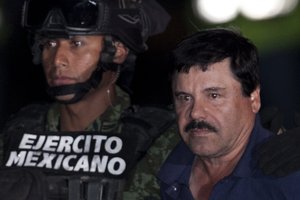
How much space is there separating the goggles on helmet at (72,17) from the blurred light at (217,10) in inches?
61.0

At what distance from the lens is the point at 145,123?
10.3ft

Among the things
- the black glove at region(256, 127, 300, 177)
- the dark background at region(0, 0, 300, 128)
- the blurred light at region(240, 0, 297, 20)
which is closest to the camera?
the black glove at region(256, 127, 300, 177)

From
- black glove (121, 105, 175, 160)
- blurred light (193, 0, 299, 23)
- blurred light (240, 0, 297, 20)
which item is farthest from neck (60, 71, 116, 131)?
blurred light (240, 0, 297, 20)

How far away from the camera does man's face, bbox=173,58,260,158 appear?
271 cm

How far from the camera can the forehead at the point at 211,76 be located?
A: 2.71 meters

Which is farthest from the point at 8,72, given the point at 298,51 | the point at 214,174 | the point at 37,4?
the point at 214,174

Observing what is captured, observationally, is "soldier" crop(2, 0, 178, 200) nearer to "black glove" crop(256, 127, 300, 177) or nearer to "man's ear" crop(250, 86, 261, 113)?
"man's ear" crop(250, 86, 261, 113)

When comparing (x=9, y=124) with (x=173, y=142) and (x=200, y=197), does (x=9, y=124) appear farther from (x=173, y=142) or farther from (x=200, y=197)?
(x=200, y=197)

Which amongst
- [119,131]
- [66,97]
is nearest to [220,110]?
[119,131]

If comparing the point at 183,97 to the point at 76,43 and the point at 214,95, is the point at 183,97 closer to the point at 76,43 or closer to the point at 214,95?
the point at 214,95

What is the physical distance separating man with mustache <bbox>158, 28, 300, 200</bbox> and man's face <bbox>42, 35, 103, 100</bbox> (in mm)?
498

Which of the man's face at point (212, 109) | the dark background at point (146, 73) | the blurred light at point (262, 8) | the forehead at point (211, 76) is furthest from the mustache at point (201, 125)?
the blurred light at point (262, 8)

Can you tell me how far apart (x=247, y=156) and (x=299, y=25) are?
2350mm

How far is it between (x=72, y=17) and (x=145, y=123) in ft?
1.61
